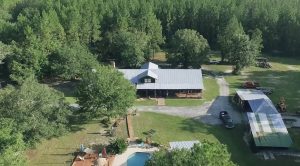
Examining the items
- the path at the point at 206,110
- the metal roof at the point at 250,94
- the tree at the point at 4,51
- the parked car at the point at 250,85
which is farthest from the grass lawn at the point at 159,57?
the tree at the point at 4,51

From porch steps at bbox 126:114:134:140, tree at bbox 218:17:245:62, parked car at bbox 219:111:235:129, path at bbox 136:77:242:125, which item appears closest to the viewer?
porch steps at bbox 126:114:134:140

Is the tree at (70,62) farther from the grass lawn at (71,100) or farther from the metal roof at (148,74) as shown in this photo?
the metal roof at (148,74)

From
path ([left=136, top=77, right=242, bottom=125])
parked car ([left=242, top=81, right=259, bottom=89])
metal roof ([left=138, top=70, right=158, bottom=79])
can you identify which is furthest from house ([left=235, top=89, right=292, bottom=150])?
metal roof ([left=138, top=70, right=158, bottom=79])

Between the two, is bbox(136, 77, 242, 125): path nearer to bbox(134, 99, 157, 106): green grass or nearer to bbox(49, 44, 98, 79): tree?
bbox(134, 99, 157, 106): green grass

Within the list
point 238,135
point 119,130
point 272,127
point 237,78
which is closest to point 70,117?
point 119,130

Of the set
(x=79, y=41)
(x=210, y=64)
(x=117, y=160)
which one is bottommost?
(x=117, y=160)

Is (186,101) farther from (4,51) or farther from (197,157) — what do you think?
(197,157)

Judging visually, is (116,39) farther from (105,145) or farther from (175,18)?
(105,145)
